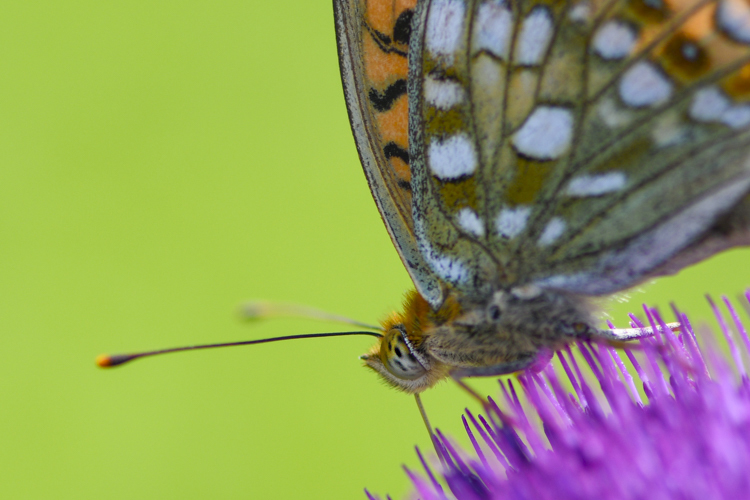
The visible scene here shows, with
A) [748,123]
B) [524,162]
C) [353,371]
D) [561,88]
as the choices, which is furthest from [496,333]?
[353,371]

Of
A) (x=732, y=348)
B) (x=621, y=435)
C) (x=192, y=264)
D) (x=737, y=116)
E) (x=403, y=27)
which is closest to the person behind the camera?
(x=621, y=435)

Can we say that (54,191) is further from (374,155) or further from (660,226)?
(660,226)

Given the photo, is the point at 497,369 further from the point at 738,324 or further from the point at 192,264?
the point at 192,264

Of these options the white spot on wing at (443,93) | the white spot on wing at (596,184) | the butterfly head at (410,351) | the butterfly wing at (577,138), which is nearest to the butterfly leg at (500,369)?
the butterfly head at (410,351)

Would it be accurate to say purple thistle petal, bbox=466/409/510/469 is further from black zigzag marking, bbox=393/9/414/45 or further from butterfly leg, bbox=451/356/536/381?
black zigzag marking, bbox=393/9/414/45

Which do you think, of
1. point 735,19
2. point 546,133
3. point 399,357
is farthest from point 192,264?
point 735,19

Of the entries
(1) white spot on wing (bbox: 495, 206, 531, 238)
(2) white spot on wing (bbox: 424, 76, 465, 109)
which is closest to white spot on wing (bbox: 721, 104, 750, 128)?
(1) white spot on wing (bbox: 495, 206, 531, 238)
